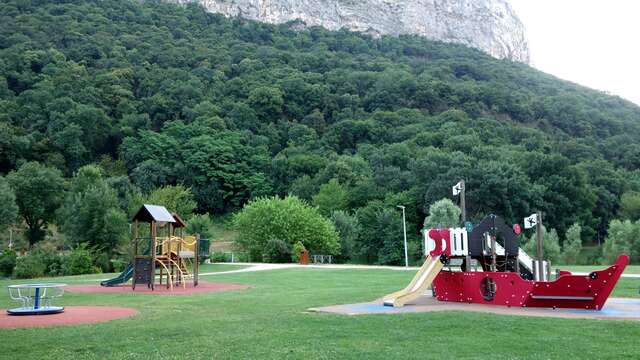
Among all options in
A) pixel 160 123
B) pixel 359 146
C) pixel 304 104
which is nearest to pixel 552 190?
pixel 359 146

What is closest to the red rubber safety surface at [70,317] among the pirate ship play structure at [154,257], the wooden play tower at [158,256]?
the wooden play tower at [158,256]

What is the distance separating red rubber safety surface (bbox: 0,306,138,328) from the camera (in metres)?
12.9

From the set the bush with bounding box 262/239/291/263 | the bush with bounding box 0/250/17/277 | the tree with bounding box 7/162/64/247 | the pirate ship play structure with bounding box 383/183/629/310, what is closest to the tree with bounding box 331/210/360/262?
the bush with bounding box 262/239/291/263

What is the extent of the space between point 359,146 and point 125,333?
3638 inches

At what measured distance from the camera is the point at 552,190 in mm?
75062

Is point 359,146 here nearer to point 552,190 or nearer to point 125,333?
point 552,190

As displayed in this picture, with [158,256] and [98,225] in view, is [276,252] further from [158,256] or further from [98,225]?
[158,256]

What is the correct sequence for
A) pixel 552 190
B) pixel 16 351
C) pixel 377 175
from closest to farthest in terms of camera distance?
pixel 16 351 < pixel 552 190 < pixel 377 175

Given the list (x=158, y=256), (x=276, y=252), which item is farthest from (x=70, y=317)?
(x=276, y=252)

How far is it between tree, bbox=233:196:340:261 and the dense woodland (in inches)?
308

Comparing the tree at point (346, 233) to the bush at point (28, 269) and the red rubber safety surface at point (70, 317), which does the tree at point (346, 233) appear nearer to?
the bush at point (28, 269)

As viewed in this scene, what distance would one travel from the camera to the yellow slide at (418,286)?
15.9 meters

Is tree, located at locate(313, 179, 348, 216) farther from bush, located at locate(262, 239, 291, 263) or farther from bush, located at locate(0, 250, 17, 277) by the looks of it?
bush, located at locate(0, 250, 17, 277)

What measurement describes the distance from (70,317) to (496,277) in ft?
36.9
